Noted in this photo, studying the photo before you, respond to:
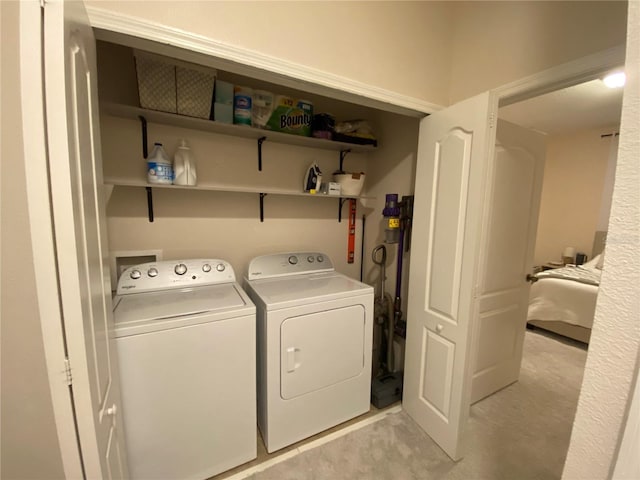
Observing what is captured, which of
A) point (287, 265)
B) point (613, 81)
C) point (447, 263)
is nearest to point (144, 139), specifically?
point (287, 265)

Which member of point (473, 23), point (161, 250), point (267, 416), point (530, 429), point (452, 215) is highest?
point (473, 23)

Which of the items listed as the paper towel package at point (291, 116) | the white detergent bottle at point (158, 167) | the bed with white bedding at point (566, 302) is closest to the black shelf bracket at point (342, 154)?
the paper towel package at point (291, 116)

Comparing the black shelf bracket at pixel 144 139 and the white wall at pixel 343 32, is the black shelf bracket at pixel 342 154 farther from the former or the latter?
the black shelf bracket at pixel 144 139

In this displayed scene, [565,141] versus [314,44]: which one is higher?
[565,141]

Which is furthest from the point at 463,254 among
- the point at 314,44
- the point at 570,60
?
the point at 314,44

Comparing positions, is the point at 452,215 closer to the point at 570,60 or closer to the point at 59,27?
the point at 570,60

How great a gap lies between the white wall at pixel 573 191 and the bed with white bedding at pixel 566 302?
1.28 meters

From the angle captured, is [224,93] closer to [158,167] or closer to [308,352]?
[158,167]

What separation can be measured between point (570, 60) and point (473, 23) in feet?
2.13

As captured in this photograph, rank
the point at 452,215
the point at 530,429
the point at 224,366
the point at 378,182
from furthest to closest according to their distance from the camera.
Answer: the point at 378,182 < the point at 530,429 < the point at 452,215 < the point at 224,366

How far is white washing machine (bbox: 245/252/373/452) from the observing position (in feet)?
4.99

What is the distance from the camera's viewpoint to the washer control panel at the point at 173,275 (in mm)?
1539

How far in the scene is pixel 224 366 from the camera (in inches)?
54.1

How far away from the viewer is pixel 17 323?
0.56 m
